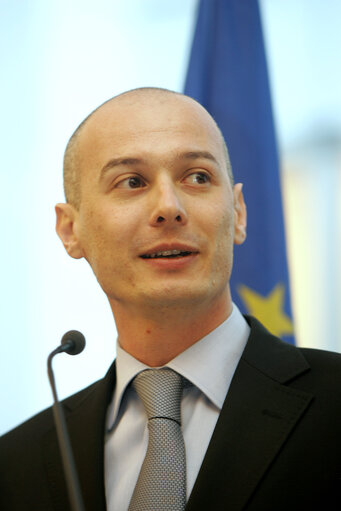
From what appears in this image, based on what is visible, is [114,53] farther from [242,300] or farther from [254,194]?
[242,300]

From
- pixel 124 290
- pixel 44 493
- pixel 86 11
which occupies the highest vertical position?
pixel 86 11

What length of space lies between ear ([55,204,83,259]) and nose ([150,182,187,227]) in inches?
15.7

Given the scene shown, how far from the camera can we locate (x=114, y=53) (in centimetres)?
329

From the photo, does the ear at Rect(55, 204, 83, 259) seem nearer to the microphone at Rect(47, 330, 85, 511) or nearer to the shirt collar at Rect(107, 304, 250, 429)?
the shirt collar at Rect(107, 304, 250, 429)

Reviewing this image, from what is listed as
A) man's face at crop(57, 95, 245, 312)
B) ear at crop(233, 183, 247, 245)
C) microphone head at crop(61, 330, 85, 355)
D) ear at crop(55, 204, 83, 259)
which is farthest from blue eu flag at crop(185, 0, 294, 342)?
microphone head at crop(61, 330, 85, 355)

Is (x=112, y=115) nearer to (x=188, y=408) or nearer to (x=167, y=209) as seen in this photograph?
(x=167, y=209)

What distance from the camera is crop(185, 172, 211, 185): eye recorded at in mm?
1814

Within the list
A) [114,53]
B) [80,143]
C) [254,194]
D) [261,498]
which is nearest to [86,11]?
[114,53]

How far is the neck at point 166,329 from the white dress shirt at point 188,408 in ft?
0.09

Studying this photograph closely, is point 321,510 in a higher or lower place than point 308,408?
lower

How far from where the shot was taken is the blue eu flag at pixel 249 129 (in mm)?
2660

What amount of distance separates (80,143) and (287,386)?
0.97 meters

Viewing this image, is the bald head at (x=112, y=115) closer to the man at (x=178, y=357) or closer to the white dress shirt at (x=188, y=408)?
the man at (x=178, y=357)

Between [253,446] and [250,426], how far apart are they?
0.19ft
